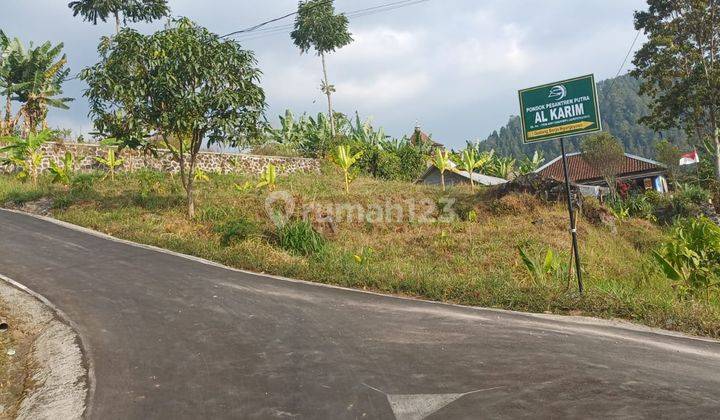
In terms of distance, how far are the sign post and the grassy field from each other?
1503 mm

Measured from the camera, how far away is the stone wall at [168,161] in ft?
68.4

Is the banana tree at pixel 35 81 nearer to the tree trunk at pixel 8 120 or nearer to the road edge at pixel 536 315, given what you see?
the tree trunk at pixel 8 120

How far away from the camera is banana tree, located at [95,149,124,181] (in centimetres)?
1958

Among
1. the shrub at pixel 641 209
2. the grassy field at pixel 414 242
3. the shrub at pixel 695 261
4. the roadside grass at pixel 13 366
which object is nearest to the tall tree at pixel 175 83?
the grassy field at pixel 414 242

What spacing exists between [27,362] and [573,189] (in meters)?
17.9

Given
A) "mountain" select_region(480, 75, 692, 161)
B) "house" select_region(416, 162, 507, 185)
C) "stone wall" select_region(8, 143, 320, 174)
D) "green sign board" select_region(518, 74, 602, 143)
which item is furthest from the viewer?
"mountain" select_region(480, 75, 692, 161)

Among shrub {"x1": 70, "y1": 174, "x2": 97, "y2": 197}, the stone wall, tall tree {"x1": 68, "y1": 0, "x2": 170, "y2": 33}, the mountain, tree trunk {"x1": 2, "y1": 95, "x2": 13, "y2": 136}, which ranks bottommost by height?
Answer: shrub {"x1": 70, "y1": 174, "x2": 97, "y2": 197}

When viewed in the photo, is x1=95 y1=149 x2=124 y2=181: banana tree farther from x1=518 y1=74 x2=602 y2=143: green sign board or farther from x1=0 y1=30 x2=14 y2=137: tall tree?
x1=518 y1=74 x2=602 y2=143: green sign board

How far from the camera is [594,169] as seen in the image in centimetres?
3666

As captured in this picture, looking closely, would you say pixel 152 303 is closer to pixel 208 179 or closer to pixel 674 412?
pixel 674 412

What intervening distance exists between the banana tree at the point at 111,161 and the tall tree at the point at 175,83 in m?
5.64

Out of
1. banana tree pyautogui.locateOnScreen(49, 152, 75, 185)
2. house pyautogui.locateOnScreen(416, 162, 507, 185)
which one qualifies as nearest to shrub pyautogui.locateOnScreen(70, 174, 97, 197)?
banana tree pyautogui.locateOnScreen(49, 152, 75, 185)

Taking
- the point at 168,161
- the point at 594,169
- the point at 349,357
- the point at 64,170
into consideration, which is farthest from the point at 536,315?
the point at 594,169

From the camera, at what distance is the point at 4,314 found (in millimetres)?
6891
